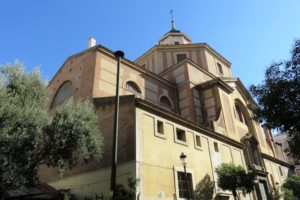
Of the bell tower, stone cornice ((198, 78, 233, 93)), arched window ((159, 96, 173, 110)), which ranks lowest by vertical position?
arched window ((159, 96, 173, 110))

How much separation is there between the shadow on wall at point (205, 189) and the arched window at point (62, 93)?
12.4 metres

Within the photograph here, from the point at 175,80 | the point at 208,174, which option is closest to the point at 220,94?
the point at 175,80

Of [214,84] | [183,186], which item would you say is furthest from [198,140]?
[214,84]

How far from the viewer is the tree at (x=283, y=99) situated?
34.2 feet

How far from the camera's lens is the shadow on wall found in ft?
47.8

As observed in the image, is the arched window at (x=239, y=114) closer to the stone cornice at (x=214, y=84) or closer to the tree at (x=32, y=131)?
the stone cornice at (x=214, y=84)

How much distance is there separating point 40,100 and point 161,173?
6.76 metres

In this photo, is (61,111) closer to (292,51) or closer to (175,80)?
(292,51)

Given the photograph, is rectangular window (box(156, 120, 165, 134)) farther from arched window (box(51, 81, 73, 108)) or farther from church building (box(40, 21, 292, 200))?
arched window (box(51, 81, 73, 108))

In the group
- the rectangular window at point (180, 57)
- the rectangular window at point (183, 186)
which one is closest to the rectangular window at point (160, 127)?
the rectangular window at point (183, 186)

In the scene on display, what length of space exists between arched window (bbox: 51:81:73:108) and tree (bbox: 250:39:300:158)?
15.1 meters

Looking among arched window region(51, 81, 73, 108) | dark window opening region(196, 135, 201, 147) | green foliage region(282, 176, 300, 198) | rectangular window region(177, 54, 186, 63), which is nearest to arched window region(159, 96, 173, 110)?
dark window opening region(196, 135, 201, 147)

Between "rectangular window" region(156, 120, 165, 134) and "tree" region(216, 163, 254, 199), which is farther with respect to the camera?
Result: "tree" region(216, 163, 254, 199)

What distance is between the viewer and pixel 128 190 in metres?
11.3
